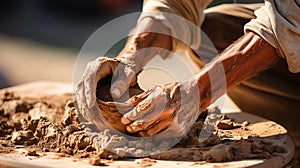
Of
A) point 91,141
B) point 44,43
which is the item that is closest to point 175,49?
point 91,141

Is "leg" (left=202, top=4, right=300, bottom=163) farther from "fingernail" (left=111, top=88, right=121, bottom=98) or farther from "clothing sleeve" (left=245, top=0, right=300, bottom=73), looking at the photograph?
"fingernail" (left=111, top=88, right=121, bottom=98)

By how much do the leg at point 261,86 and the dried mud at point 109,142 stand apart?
0.37 m

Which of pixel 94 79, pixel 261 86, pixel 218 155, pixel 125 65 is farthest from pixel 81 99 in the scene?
pixel 261 86

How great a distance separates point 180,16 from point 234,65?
0.47m

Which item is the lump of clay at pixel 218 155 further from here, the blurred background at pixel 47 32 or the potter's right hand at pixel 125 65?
the blurred background at pixel 47 32

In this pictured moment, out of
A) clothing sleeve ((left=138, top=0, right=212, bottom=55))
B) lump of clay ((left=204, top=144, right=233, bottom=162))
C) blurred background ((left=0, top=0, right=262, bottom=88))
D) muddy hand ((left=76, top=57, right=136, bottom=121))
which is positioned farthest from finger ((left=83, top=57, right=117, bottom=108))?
blurred background ((left=0, top=0, right=262, bottom=88))

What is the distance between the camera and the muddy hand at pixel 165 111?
1.32m

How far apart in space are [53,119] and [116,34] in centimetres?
250

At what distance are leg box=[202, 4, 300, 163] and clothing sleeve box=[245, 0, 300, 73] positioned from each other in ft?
1.64

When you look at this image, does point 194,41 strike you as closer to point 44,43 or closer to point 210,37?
point 210,37

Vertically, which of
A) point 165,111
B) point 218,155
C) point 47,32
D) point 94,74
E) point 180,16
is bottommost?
point 218,155

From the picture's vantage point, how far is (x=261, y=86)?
6.44 feet

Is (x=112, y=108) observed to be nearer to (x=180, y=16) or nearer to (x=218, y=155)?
(x=218, y=155)

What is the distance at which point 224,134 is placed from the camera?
1.48 meters
